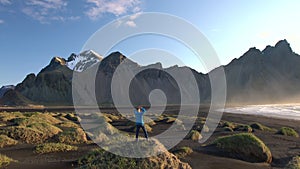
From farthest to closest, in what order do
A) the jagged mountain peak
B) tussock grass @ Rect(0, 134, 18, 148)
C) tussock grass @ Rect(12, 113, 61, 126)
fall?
1. the jagged mountain peak
2. tussock grass @ Rect(12, 113, 61, 126)
3. tussock grass @ Rect(0, 134, 18, 148)

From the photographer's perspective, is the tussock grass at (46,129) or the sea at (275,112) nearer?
the tussock grass at (46,129)

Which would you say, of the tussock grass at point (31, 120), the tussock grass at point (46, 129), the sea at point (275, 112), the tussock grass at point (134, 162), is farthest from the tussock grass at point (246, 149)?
the sea at point (275, 112)

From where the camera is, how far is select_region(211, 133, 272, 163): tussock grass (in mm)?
18641

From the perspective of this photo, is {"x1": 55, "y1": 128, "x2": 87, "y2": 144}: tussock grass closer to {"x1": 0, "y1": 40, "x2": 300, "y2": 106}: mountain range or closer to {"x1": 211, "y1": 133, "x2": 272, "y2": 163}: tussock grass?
{"x1": 211, "y1": 133, "x2": 272, "y2": 163}: tussock grass

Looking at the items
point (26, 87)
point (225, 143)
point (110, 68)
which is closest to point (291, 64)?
point (110, 68)

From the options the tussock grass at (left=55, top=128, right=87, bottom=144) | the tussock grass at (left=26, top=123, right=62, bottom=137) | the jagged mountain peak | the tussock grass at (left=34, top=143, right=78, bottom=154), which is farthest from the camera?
the jagged mountain peak

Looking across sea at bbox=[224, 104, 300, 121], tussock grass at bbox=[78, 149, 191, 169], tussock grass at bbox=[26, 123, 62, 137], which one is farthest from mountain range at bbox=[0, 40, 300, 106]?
tussock grass at bbox=[78, 149, 191, 169]

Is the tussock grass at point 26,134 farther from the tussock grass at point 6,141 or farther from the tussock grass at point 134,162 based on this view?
the tussock grass at point 134,162

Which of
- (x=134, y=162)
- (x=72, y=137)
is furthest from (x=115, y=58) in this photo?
(x=134, y=162)

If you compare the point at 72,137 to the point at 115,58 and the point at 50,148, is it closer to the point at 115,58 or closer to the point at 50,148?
the point at 50,148

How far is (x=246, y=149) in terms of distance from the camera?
1903 cm

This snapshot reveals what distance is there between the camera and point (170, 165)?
12586mm

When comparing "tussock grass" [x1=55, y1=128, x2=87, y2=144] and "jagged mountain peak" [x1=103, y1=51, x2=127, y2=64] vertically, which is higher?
"jagged mountain peak" [x1=103, y1=51, x2=127, y2=64]

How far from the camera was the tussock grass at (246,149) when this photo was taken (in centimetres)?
1864
